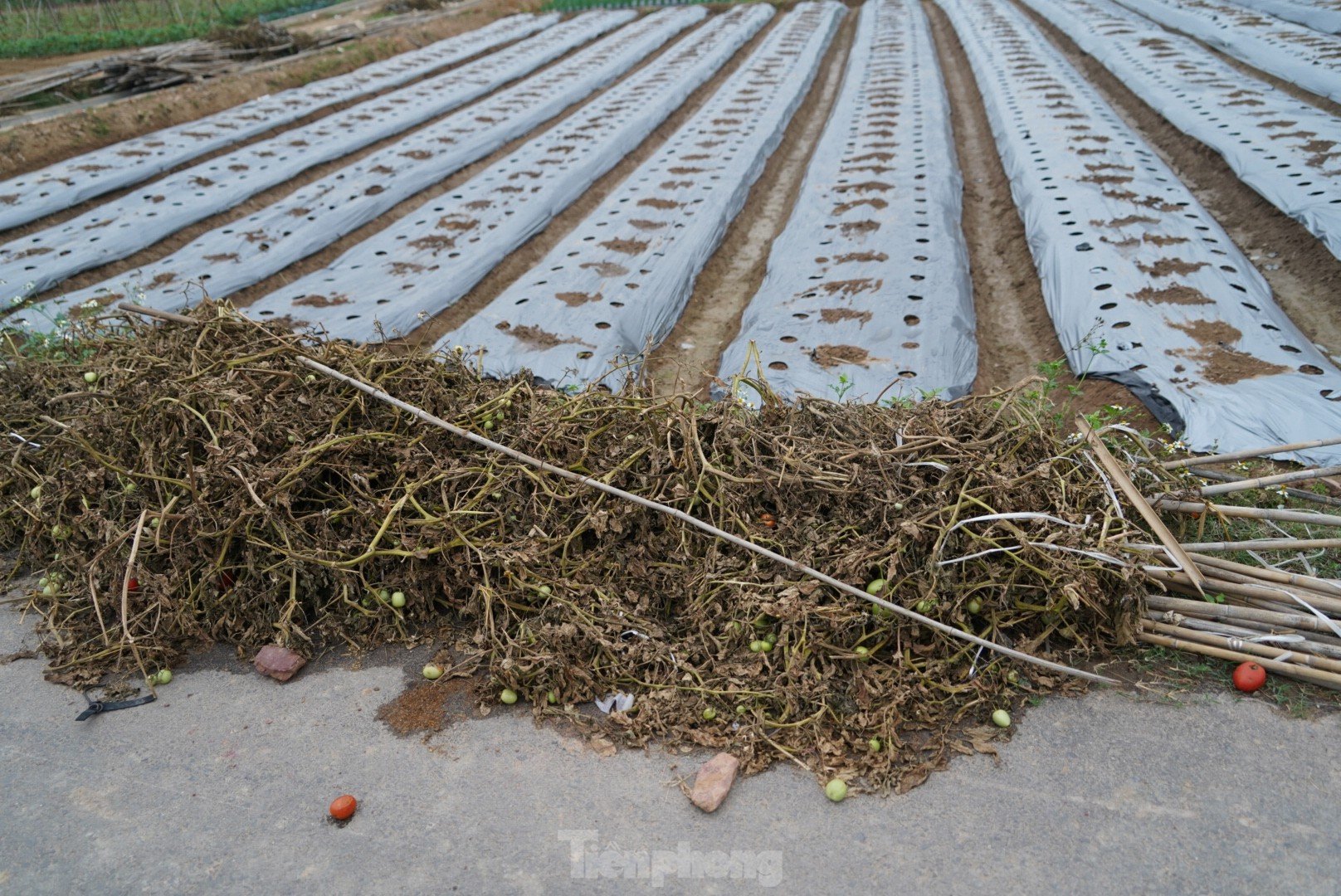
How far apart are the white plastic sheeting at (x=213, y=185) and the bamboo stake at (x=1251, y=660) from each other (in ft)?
25.7

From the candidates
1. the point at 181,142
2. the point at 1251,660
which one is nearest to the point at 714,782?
the point at 1251,660

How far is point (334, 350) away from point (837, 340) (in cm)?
308

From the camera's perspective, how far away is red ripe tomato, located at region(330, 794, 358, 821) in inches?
99.0

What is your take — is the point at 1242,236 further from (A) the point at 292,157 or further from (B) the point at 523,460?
(A) the point at 292,157

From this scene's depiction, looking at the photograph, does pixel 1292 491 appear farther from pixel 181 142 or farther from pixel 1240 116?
pixel 181 142

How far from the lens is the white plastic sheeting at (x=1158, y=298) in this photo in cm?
411

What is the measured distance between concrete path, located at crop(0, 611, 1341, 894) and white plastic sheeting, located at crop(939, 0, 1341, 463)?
81.0 inches

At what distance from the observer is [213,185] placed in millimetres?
8641

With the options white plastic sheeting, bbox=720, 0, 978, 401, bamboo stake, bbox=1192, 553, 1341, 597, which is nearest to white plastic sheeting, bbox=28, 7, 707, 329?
white plastic sheeting, bbox=720, 0, 978, 401

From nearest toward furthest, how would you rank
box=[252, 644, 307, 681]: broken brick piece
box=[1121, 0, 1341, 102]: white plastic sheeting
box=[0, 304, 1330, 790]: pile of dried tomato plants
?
box=[0, 304, 1330, 790]: pile of dried tomato plants
box=[252, 644, 307, 681]: broken brick piece
box=[1121, 0, 1341, 102]: white plastic sheeting

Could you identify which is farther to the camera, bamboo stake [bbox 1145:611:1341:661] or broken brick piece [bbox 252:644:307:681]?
broken brick piece [bbox 252:644:307:681]

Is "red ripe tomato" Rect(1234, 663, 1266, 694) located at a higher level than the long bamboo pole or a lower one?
lower

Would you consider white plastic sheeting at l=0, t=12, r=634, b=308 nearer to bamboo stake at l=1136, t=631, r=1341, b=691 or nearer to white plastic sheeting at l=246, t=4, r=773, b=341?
white plastic sheeting at l=246, t=4, r=773, b=341

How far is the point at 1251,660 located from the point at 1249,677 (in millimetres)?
82
